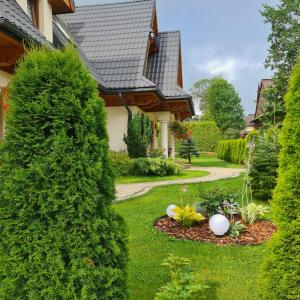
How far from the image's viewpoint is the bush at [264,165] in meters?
8.17

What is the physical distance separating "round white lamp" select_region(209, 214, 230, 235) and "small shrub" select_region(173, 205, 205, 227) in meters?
0.47

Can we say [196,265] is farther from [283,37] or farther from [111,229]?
[283,37]

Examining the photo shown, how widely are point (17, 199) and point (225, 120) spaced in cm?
5010

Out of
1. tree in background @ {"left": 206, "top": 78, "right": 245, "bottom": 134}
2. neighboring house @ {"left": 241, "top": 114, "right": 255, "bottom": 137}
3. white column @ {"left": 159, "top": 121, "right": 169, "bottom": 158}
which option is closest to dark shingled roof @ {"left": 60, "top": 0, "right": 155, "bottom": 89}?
white column @ {"left": 159, "top": 121, "right": 169, "bottom": 158}

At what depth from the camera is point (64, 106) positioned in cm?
221

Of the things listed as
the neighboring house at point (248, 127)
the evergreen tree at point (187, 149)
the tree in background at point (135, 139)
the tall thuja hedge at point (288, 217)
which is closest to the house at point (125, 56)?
the tree in background at point (135, 139)

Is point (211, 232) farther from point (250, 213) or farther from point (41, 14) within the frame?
point (41, 14)

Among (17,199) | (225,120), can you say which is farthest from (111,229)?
(225,120)

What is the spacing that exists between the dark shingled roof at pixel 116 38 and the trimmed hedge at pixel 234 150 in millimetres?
9373

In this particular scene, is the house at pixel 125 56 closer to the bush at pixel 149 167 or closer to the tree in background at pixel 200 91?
the bush at pixel 149 167

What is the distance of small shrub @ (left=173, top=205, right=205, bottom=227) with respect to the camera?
543 centimetres

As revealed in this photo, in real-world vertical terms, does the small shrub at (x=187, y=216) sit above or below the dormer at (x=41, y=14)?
below

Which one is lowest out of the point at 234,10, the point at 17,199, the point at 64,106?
the point at 17,199

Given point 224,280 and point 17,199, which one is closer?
point 17,199
